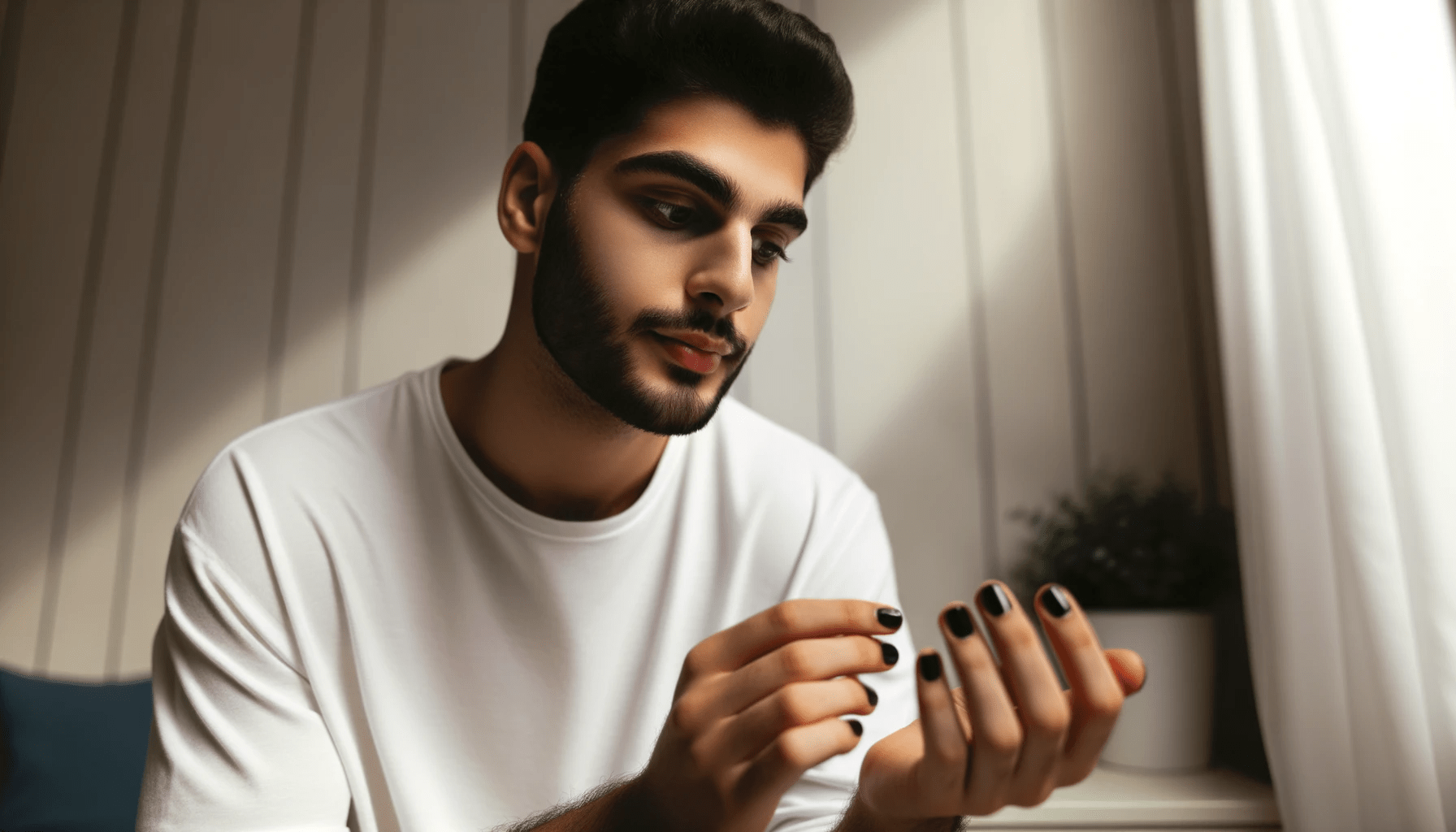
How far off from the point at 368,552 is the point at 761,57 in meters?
0.65

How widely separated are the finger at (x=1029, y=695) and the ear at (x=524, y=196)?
643 millimetres

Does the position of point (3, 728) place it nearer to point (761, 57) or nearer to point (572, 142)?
point (572, 142)

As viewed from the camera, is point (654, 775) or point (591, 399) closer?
point (654, 775)

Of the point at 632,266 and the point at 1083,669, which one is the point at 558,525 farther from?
the point at 1083,669

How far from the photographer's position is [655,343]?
30.1 inches

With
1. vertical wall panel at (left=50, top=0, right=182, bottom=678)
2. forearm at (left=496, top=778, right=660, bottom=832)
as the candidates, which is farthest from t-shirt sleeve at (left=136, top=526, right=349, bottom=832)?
vertical wall panel at (left=50, top=0, right=182, bottom=678)

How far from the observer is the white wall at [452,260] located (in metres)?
1.38

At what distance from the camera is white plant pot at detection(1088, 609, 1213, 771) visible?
1.10 meters

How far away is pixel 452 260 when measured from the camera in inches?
56.7

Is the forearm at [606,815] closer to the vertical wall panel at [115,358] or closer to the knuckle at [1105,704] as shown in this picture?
the knuckle at [1105,704]

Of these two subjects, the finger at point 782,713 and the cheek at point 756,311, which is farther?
the cheek at point 756,311

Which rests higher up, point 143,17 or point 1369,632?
point 143,17

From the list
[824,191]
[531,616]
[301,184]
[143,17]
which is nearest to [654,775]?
[531,616]

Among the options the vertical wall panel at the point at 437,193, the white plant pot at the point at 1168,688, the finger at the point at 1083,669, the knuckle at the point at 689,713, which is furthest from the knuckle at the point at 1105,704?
the vertical wall panel at the point at 437,193
